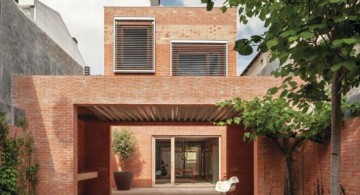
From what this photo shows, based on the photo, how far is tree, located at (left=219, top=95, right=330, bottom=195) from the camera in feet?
31.4

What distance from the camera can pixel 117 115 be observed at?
14484 mm

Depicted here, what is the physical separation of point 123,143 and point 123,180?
1919 mm

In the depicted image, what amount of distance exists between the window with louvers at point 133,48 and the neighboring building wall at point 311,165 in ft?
25.6

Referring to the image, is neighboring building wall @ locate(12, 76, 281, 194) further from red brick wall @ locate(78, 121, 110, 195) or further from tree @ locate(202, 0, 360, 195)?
tree @ locate(202, 0, 360, 195)

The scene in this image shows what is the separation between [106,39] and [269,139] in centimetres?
920

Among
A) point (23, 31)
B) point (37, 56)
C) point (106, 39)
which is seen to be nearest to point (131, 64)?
point (106, 39)

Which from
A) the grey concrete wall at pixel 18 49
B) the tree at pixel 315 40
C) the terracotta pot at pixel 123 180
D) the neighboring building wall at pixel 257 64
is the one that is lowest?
the terracotta pot at pixel 123 180

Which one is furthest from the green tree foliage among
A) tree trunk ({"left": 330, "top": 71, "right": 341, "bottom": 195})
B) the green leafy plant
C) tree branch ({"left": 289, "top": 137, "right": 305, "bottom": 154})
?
the green leafy plant

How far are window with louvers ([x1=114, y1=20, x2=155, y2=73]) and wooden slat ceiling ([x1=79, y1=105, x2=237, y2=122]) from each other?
279 centimetres

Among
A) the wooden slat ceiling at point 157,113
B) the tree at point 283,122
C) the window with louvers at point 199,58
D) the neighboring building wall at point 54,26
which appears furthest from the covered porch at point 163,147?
the neighboring building wall at point 54,26

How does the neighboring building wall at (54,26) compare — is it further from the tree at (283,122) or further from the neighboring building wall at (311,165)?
the neighboring building wall at (311,165)

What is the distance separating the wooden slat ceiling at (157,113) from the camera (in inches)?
494

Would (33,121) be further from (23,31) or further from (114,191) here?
(114,191)

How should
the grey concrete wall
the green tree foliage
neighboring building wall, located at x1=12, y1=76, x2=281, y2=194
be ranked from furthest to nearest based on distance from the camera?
neighboring building wall, located at x1=12, y1=76, x2=281, y2=194 < the grey concrete wall < the green tree foliage
